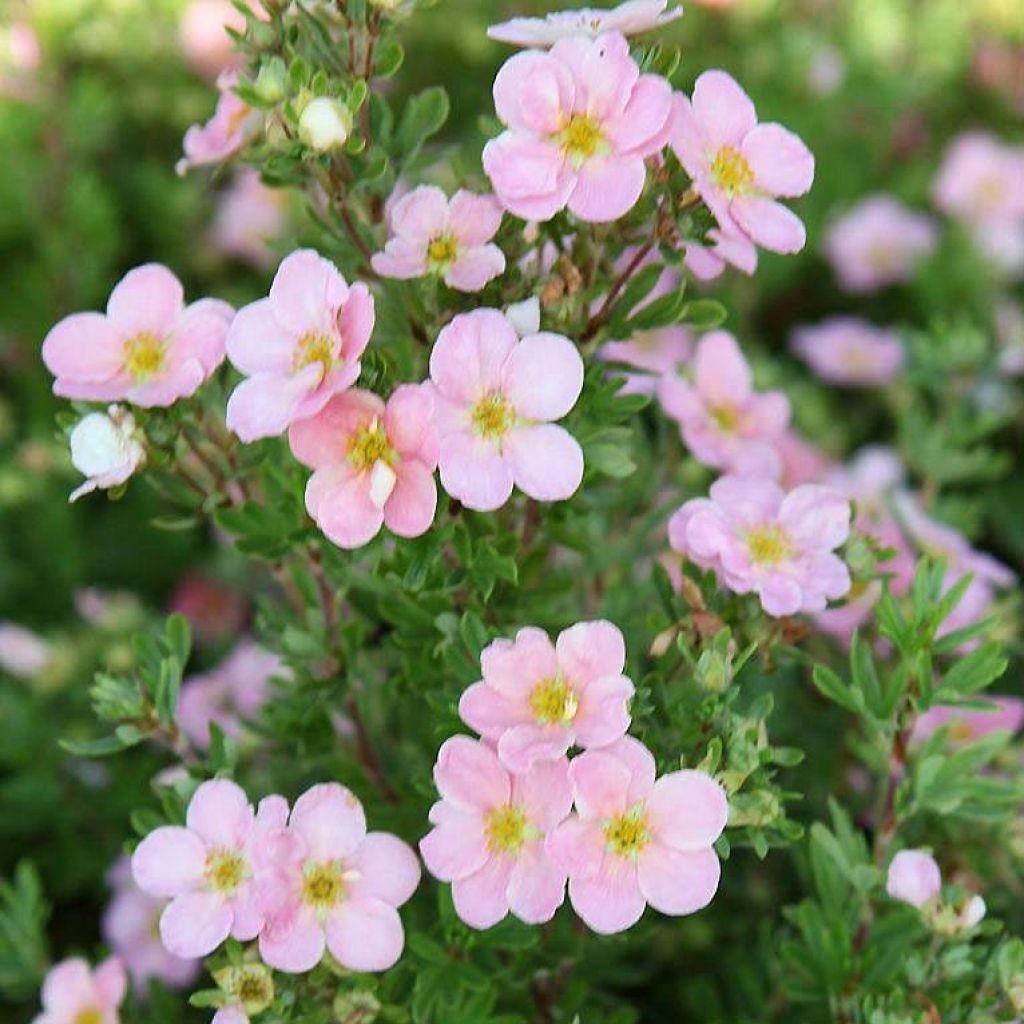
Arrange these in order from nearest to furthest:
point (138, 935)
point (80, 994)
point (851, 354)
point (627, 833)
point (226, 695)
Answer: point (627, 833) < point (80, 994) < point (138, 935) < point (226, 695) < point (851, 354)

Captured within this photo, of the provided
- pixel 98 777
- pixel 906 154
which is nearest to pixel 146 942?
pixel 98 777

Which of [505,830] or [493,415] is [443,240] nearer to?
[493,415]

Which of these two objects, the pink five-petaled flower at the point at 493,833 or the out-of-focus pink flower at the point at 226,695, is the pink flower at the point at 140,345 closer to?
the pink five-petaled flower at the point at 493,833

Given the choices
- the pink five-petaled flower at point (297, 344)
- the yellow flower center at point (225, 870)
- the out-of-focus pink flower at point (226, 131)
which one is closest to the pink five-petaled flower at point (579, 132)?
the pink five-petaled flower at point (297, 344)

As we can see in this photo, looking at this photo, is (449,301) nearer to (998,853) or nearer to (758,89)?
(998,853)

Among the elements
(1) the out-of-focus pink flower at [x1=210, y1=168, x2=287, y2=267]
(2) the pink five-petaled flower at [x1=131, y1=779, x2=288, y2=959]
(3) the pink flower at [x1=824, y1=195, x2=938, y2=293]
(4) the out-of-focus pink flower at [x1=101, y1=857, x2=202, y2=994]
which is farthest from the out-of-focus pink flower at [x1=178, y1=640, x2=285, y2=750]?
(3) the pink flower at [x1=824, y1=195, x2=938, y2=293]

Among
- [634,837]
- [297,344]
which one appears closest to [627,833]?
[634,837]
